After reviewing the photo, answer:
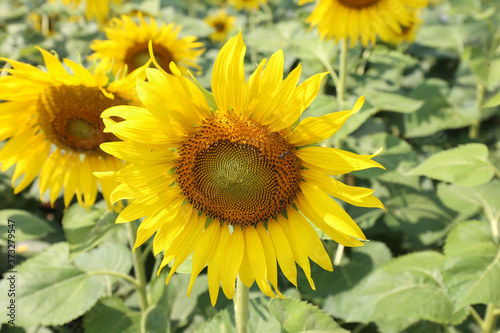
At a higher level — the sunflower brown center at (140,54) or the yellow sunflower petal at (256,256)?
the sunflower brown center at (140,54)

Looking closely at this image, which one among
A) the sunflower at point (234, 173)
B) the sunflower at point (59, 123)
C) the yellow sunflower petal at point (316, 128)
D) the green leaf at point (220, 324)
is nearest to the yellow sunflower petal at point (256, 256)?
the sunflower at point (234, 173)

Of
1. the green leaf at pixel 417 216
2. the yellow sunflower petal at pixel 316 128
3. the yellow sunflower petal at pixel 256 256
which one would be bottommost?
the green leaf at pixel 417 216

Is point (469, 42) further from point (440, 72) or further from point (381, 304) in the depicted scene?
point (381, 304)

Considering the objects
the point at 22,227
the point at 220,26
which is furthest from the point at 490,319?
the point at 220,26

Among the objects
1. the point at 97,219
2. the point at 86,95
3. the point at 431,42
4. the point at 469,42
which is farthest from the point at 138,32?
the point at 469,42

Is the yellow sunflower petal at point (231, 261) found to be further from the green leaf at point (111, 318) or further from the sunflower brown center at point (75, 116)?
the green leaf at point (111, 318)

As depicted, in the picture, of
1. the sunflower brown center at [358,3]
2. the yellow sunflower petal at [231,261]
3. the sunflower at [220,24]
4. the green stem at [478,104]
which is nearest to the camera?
the yellow sunflower petal at [231,261]

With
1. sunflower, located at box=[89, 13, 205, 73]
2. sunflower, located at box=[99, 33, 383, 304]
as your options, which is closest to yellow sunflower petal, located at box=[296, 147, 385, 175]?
sunflower, located at box=[99, 33, 383, 304]
